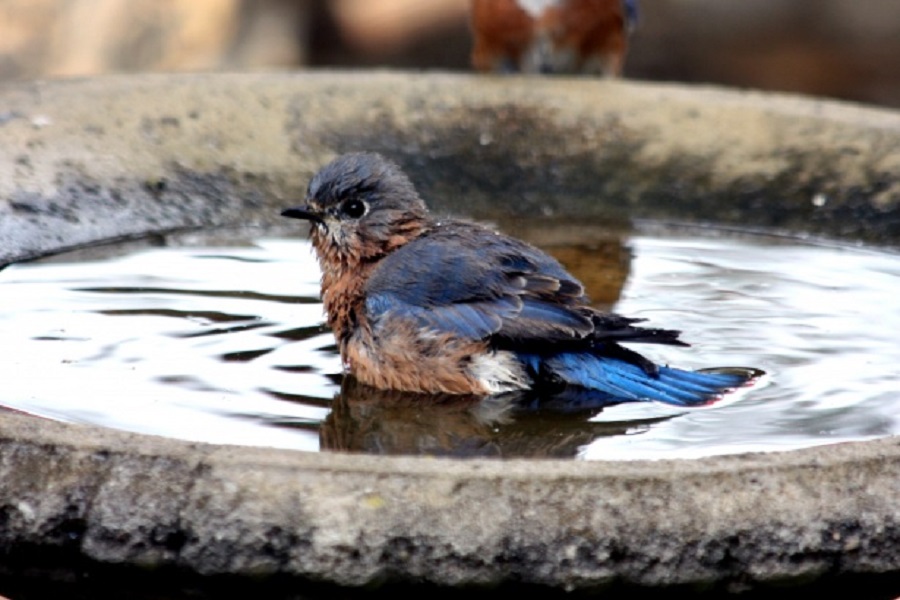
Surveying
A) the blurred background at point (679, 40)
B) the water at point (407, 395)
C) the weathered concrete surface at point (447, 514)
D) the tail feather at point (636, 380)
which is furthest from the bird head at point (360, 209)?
the blurred background at point (679, 40)

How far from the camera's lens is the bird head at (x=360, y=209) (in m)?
3.68

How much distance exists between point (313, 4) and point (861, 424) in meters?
8.93

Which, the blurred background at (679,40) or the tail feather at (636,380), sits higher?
the blurred background at (679,40)

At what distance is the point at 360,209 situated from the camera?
12.2 ft

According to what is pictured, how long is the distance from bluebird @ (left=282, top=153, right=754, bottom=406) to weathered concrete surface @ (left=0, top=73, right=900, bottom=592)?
0.85m

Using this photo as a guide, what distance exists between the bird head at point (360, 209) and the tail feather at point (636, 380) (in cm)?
67

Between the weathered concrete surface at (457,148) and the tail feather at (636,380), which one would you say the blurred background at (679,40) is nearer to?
the weathered concrete surface at (457,148)

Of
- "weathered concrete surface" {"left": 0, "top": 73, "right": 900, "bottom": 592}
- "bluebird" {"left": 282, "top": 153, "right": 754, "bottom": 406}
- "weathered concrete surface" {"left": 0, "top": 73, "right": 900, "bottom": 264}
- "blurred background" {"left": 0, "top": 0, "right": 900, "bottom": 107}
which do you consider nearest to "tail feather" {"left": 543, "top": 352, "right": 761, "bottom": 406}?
"bluebird" {"left": 282, "top": 153, "right": 754, "bottom": 406}

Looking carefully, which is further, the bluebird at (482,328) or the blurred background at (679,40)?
the blurred background at (679,40)

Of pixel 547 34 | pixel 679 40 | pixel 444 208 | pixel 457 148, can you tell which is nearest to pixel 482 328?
pixel 444 208

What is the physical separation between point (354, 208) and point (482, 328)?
641 mm

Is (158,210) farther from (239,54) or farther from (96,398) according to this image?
(239,54)

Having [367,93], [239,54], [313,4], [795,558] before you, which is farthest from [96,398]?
[313,4]

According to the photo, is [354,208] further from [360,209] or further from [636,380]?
[636,380]
